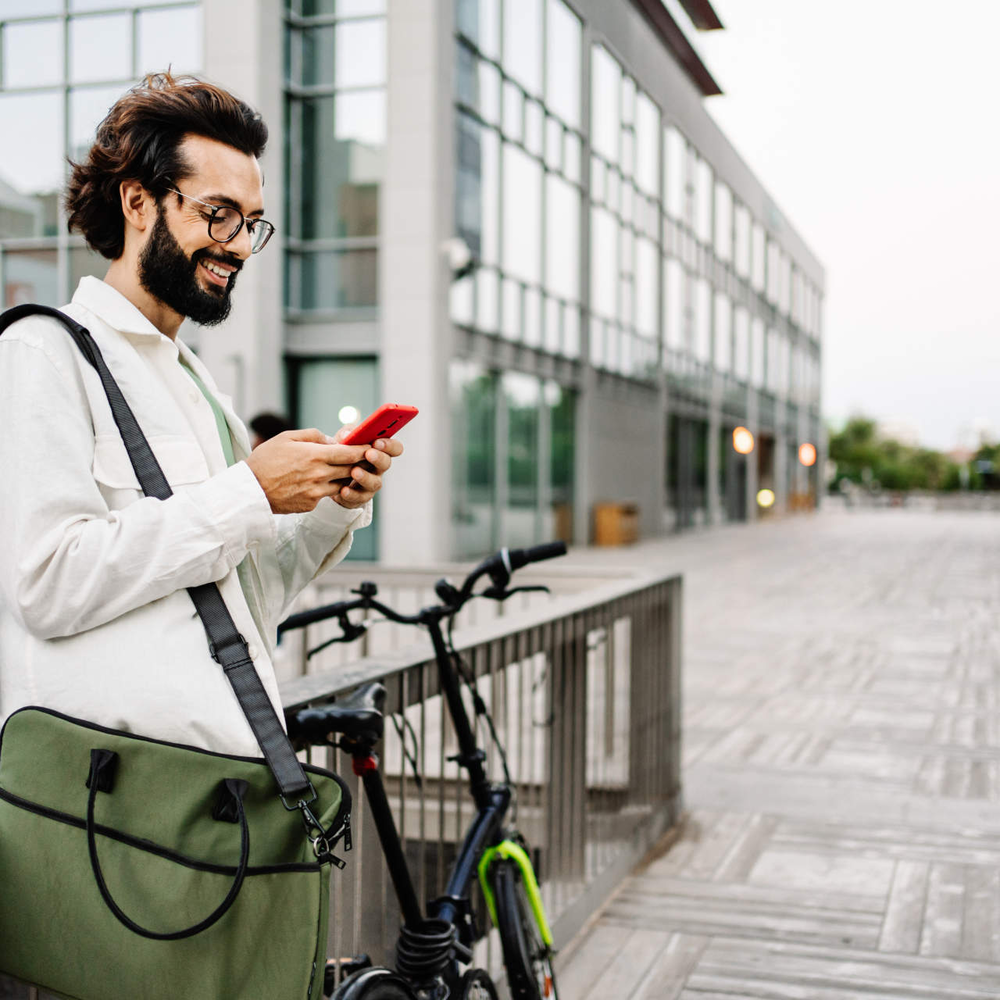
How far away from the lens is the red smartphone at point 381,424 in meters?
1.44

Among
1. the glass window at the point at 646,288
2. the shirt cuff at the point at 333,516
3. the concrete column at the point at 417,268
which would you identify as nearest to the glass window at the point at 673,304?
the glass window at the point at 646,288

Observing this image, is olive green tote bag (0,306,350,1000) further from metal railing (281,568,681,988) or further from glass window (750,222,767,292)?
glass window (750,222,767,292)

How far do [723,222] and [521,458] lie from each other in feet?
60.3

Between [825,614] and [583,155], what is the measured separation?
12152 mm

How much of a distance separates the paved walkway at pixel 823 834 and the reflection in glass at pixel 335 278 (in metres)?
7.56

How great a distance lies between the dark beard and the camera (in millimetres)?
1537

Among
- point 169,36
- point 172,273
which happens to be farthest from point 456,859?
point 169,36

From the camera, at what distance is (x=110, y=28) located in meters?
16.2

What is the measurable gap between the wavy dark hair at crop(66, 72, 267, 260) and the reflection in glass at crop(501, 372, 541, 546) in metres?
17.5

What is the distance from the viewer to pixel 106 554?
51.8 inches

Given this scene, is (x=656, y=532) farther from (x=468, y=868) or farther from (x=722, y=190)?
(x=468, y=868)

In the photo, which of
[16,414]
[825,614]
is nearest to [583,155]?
[825,614]

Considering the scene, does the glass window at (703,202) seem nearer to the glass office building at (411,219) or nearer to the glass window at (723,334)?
the glass window at (723,334)

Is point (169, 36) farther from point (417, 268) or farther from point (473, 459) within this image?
point (473, 459)
